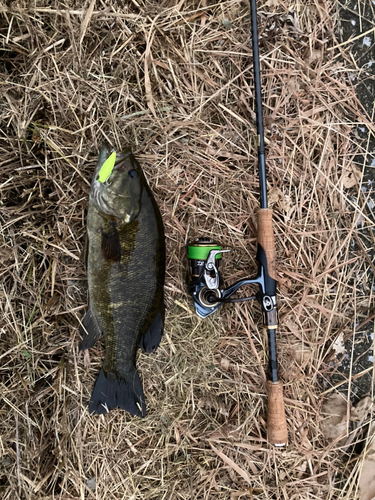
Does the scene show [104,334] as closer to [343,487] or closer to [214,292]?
[214,292]

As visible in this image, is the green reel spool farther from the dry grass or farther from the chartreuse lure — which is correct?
the chartreuse lure

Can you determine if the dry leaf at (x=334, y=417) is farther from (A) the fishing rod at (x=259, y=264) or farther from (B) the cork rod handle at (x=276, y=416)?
(A) the fishing rod at (x=259, y=264)

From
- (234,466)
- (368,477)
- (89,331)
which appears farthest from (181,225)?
(368,477)

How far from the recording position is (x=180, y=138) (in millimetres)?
2490

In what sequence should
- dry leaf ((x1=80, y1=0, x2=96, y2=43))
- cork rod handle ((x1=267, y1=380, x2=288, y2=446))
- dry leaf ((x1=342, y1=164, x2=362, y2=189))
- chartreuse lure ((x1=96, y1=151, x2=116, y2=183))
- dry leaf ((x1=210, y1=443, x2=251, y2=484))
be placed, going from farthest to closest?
1. dry leaf ((x1=342, y1=164, x2=362, y2=189))
2. dry leaf ((x1=210, y1=443, x2=251, y2=484))
3. cork rod handle ((x1=267, y1=380, x2=288, y2=446))
4. dry leaf ((x1=80, y1=0, x2=96, y2=43))
5. chartreuse lure ((x1=96, y1=151, x2=116, y2=183))

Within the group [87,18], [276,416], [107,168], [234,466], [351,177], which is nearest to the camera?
[107,168]

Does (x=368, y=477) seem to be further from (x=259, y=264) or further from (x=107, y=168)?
(x=107, y=168)

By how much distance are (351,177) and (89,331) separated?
2332mm

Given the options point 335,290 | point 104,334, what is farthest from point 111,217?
point 335,290

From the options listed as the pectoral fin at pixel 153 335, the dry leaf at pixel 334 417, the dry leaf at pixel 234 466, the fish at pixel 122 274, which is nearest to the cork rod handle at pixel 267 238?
the fish at pixel 122 274

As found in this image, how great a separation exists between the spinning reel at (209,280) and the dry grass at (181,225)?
0.18 meters

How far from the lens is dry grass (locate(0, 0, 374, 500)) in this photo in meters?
2.34

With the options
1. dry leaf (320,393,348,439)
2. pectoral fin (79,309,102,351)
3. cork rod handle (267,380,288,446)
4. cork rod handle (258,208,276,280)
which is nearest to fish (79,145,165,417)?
pectoral fin (79,309,102,351)

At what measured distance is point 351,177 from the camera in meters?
2.76
